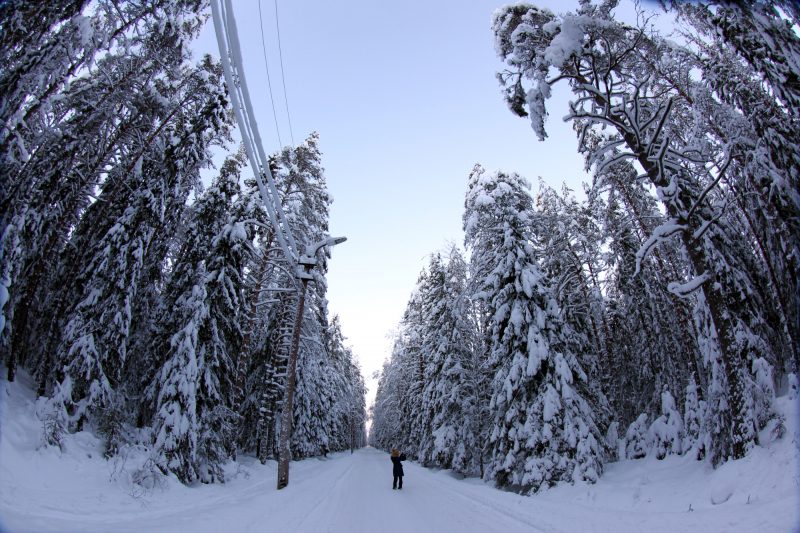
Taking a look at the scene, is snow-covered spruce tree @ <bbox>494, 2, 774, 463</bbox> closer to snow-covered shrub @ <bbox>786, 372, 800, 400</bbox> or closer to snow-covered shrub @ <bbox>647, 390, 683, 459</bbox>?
snow-covered shrub @ <bbox>786, 372, 800, 400</bbox>

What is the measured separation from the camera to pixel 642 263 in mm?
12758

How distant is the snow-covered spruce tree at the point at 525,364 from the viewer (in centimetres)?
1150

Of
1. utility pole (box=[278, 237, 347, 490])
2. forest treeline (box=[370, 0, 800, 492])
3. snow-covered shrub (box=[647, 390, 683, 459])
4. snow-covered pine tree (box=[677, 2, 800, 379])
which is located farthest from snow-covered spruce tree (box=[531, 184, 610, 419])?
utility pole (box=[278, 237, 347, 490])

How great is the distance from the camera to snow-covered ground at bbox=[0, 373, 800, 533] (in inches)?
222

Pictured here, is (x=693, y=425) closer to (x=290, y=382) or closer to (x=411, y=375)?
(x=290, y=382)

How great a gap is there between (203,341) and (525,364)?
38.1 feet

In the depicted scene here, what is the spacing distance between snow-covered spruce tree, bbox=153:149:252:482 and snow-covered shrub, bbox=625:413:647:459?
15.0m

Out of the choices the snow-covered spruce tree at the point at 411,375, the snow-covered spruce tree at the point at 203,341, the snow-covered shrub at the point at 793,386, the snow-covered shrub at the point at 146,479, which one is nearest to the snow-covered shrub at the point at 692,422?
the snow-covered shrub at the point at 793,386

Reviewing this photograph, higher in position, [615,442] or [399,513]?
[615,442]

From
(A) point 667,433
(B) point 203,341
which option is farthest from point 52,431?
(A) point 667,433

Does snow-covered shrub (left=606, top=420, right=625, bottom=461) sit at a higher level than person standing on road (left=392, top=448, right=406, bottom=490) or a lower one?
higher

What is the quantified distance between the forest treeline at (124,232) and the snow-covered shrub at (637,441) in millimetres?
15040

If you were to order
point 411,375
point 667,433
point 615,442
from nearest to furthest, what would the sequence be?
point 667,433 → point 615,442 → point 411,375

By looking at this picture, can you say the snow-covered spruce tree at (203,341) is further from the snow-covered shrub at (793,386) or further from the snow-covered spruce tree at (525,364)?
the snow-covered shrub at (793,386)
